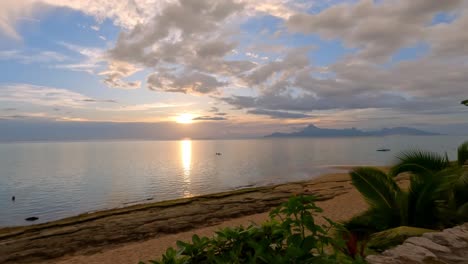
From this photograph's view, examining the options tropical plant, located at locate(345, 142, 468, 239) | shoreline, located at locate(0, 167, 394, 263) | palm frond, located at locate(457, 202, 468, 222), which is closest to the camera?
tropical plant, located at locate(345, 142, 468, 239)

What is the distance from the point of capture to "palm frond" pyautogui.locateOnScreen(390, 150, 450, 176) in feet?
28.5

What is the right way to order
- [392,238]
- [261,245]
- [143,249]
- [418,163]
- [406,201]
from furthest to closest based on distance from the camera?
1. [143,249]
2. [418,163]
3. [406,201]
4. [392,238]
5. [261,245]

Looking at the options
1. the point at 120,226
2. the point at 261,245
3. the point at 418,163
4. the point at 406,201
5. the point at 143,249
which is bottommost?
the point at 120,226

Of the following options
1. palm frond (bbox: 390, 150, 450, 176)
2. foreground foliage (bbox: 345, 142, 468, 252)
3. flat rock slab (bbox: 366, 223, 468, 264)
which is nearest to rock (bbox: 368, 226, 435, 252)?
flat rock slab (bbox: 366, 223, 468, 264)

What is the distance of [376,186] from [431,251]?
140 inches

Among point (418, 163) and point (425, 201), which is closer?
point (425, 201)

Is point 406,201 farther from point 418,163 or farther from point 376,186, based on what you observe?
point 418,163

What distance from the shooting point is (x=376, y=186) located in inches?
314

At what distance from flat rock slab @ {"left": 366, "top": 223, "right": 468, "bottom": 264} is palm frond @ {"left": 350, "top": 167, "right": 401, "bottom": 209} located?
238 centimetres

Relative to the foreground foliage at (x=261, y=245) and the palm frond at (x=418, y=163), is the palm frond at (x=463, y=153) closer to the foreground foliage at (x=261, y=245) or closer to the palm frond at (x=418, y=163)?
the palm frond at (x=418, y=163)

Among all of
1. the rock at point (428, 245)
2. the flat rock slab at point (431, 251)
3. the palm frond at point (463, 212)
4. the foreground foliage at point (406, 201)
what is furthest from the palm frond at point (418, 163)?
the rock at point (428, 245)

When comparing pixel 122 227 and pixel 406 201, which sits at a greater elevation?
pixel 406 201

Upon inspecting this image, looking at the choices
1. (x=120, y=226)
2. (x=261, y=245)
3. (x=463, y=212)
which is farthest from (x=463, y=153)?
(x=120, y=226)

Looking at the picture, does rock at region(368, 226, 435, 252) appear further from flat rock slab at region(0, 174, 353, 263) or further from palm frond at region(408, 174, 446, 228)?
flat rock slab at region(0, 174, 353, 263)
